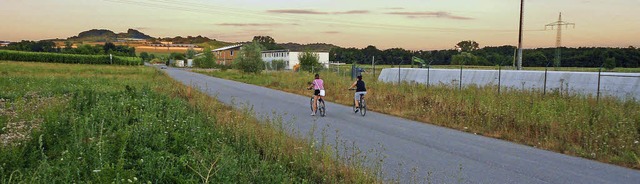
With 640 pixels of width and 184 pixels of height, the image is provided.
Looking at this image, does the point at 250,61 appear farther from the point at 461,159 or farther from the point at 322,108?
the point at 461,159

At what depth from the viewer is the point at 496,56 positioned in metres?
79.4

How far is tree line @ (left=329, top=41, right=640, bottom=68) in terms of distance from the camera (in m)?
56.6

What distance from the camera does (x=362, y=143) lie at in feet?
31.2

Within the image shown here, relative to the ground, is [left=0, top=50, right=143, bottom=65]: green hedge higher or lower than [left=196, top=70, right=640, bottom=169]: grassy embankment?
higher

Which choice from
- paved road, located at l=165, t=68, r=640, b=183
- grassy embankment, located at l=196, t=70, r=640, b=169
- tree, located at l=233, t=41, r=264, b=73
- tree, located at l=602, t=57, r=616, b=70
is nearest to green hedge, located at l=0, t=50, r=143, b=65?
tree, located at l=233, t=41, r=264, b=73

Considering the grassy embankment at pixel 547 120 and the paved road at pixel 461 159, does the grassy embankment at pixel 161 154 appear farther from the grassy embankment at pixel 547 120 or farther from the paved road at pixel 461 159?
the grassy embankment at pixel 547 120

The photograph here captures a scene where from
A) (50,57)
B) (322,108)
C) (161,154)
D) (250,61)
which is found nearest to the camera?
(161,154)

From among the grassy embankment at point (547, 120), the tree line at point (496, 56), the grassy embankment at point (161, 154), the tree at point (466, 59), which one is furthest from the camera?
the tree at point (466, 59)

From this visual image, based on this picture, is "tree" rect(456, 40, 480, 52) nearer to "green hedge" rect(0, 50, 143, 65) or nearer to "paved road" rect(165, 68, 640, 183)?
"green hedge" rect(0, 50, 143, 65)

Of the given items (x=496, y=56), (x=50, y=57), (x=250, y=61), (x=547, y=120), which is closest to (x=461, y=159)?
(x=547, y=120)

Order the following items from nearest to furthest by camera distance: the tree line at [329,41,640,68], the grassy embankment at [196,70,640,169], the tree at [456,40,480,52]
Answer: the grassy embankment at [196,70,640,169]
the tree line at [329,41,640,68]
the tree at [456,40,480,52]

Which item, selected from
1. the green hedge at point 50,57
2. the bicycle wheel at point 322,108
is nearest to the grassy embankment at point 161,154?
the bicycle wheel at point 322,108

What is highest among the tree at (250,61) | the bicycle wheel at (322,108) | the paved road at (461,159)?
the tree at (250,61)

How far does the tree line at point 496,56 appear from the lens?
2229 inches
